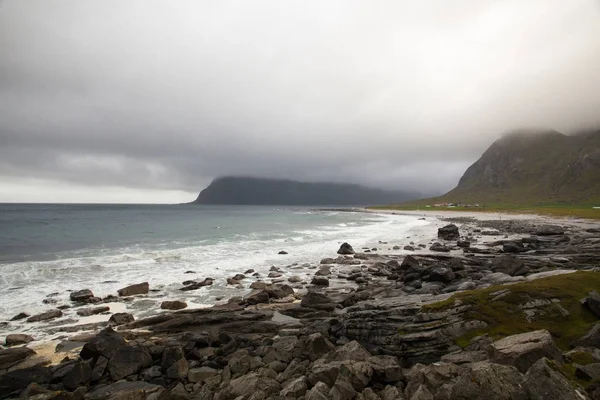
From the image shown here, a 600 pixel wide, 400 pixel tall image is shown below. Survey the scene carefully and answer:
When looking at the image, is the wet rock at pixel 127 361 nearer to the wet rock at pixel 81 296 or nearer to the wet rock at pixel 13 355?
the wet rock at pixel 13 355

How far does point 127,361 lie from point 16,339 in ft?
29.5

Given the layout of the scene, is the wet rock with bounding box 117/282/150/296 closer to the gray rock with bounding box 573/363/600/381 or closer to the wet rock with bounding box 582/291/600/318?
the gray rock with bounding box 573/363/600/381

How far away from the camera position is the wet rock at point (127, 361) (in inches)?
569

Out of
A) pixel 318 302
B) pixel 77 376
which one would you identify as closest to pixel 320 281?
pixel 318 302

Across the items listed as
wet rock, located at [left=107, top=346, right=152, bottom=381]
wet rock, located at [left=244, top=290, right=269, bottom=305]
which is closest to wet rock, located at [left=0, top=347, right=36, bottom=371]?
wet rock, located at [left=107, top=346, right=152, bottom=381]

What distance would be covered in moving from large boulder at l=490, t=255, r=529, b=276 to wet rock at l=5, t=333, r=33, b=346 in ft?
121

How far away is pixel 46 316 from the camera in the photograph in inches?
870

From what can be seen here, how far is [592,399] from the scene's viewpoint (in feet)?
25.6

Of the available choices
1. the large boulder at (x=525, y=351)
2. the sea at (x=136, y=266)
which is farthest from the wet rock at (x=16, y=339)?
the large boulder at (x=525, y=351)

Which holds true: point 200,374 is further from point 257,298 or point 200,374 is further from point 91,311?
point 91,311

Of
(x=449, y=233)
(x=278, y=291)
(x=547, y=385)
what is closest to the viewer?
(x=547, y=385)

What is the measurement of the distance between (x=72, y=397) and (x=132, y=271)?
27.5 m

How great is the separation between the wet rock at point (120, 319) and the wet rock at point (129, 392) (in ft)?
27.8

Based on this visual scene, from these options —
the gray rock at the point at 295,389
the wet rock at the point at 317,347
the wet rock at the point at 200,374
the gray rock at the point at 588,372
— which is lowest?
the wet rock at the point at 200,374
